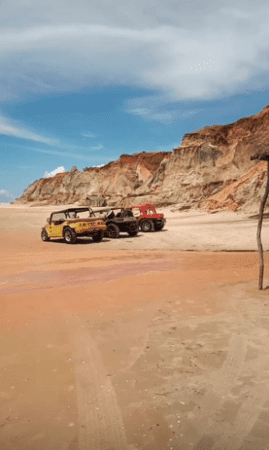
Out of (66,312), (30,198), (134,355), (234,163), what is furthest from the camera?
(30,198)

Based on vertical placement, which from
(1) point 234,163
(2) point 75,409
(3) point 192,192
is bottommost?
(2) point 75,409

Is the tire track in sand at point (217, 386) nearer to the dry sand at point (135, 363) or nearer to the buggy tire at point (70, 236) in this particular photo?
the dry sand at point (135, 363)

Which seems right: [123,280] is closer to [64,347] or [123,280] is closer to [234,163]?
[64,347]

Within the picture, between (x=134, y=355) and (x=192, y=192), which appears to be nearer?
(x=134, y=355)

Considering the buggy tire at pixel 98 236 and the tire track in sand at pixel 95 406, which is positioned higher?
the buggy tire at pixel 98 236

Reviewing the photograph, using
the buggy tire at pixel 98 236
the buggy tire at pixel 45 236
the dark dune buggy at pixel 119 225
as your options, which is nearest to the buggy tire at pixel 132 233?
the dark dune buggy at pixel 119 225

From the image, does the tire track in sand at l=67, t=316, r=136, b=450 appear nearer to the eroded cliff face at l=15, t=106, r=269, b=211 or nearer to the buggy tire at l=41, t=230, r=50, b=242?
the buggy tire at l=41, t=230, r=50, b=242

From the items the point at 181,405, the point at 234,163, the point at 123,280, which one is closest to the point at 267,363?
the point at 181,405

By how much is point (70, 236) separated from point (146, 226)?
222 inches

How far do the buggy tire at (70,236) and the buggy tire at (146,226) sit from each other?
5.49 m

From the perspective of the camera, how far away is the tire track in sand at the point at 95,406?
8.22ft

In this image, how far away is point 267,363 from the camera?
352 centimetres

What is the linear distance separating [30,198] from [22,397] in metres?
102

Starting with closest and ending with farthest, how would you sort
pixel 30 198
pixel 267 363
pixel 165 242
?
pixel 267 363, pixel 165 242, pixel 30 198
